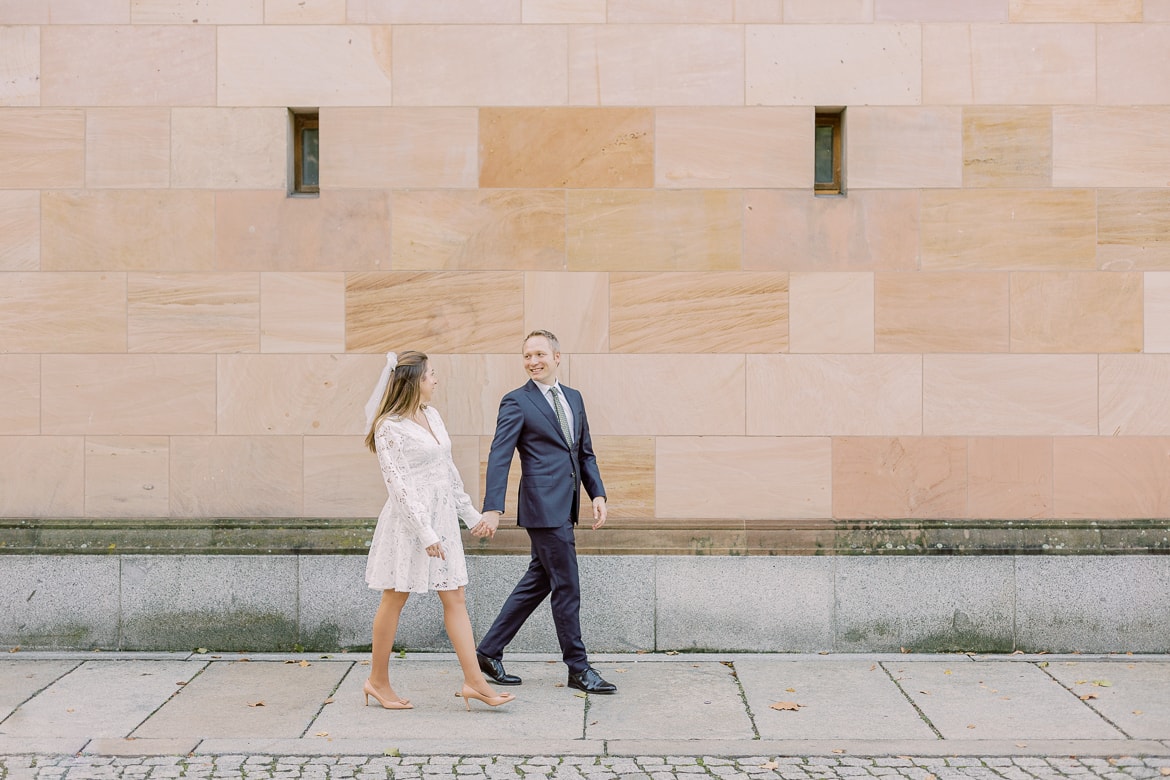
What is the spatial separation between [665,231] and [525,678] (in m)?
3.13

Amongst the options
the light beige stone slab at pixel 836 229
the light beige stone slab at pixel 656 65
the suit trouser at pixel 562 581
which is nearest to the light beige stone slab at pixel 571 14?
the light beige stone slab at pixel 656 65

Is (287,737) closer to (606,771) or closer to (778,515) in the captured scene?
(606,771)

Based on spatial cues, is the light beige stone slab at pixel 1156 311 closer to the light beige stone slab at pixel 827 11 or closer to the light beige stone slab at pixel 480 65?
the light beige stone slab at pixel 827 11

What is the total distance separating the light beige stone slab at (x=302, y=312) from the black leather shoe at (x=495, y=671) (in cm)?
239

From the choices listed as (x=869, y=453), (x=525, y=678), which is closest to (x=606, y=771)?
(x=525, y=678)

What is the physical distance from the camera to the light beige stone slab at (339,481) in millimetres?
7215

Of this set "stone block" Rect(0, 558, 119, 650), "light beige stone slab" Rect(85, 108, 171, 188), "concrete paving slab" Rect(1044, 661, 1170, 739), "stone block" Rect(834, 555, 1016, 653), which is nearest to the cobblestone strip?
"concrete paving slab" Rect(1044, 661, 1170, 739)

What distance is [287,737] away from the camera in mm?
5430

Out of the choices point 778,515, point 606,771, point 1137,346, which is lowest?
point 606,771

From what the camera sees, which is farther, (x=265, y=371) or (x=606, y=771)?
(x=265, y=371)

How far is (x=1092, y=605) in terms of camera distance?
279 inches

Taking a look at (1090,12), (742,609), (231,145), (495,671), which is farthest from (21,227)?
(1090,12)

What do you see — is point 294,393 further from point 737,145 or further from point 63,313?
point 737,145

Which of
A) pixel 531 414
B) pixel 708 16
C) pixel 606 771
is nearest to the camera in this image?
pixel 606 771
